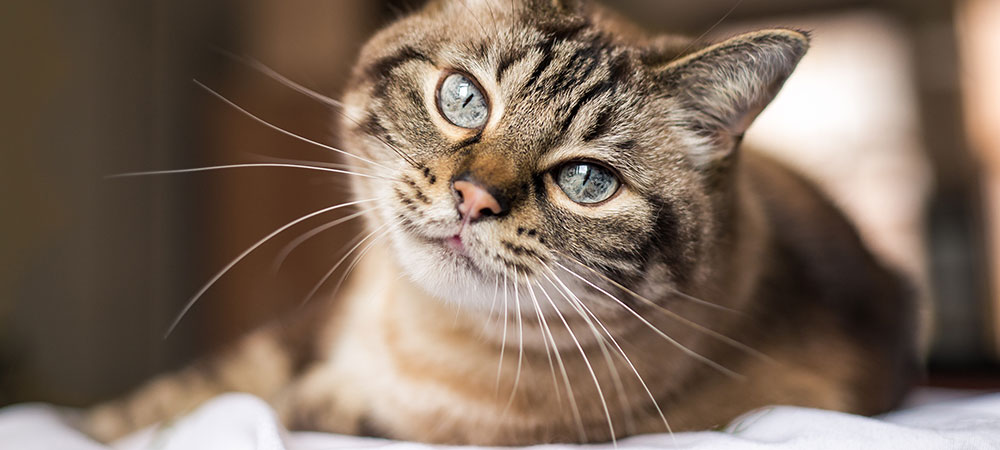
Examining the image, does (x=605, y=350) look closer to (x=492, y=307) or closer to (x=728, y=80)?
(x=492, y=307)

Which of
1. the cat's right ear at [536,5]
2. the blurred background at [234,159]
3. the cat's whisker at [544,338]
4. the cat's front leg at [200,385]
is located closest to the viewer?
the cat's whisker at [544,338]

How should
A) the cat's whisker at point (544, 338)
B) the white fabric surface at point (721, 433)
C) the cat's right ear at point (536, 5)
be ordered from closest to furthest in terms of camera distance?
the white fabric surface at point (721, 433) → the cat's whisker at point (544, 338) → the cat's right ear at point (536, 5)

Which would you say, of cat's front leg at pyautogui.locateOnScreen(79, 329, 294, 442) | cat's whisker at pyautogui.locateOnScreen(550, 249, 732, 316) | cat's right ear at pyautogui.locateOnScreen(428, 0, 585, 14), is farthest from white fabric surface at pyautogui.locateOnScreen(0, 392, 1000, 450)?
cat's right ear at pyautogui.locateOnScreen(428, 0, 585, 14)

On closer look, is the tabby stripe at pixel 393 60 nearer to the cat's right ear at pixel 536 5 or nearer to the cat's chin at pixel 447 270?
the cat's right ear at pixel 536 5

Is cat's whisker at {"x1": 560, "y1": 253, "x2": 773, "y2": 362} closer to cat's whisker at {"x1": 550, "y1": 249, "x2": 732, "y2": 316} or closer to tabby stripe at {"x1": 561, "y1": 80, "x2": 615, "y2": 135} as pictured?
cat's whisker at {"x1": 550, "y1": 249, "x2": 732, "y2": 316}

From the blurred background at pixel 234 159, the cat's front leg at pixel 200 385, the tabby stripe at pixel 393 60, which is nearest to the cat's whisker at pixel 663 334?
the tabby stripe at pixel 393 60

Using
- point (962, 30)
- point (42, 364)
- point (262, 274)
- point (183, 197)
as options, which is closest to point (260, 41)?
point (183, 197)

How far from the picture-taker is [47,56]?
2193mm

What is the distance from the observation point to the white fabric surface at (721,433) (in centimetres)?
78

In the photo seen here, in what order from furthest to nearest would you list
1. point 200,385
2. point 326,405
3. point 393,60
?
point 200,385, point 326,405, point 393,60

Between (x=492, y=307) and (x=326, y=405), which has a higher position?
(x=492, y=307)

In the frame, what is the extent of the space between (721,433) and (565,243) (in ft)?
1.07

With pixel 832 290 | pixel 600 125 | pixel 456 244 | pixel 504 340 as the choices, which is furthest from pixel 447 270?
pixel 832 290

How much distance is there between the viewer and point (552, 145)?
964mm
